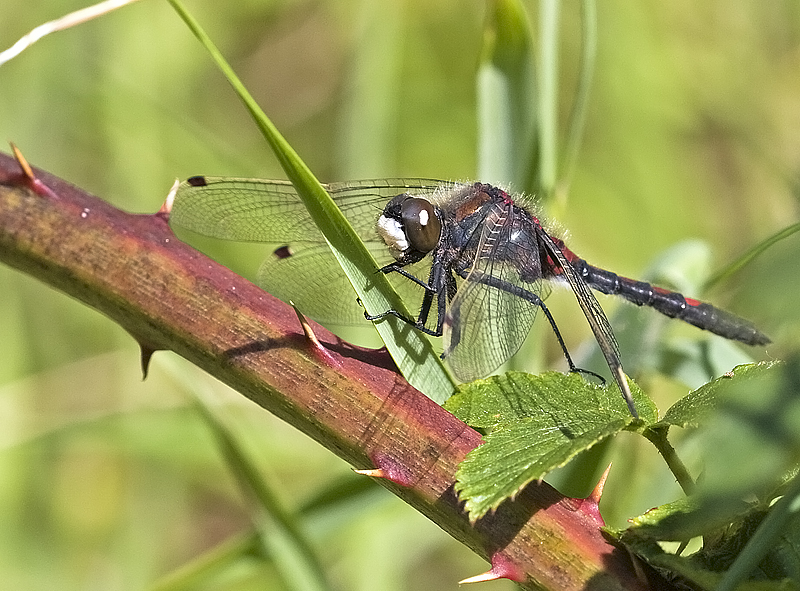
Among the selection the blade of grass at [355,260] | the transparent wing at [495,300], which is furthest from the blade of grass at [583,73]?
the blade of grass at [355,260]

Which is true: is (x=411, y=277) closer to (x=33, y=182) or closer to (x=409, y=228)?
(x=409, y=228)

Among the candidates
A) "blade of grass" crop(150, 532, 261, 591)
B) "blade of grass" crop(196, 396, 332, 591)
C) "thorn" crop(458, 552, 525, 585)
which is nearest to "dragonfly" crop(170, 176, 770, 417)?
"blade of grass" crop(196, 396, 332, 591)

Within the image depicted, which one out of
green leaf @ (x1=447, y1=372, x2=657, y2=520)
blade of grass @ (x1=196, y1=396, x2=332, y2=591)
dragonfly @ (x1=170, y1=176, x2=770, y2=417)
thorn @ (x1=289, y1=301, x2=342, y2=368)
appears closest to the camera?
green leaf @ (x1=447, y1=372, x2=657, y2=520)

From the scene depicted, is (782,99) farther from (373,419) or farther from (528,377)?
(373,419)

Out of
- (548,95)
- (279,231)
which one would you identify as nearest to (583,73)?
(548,95)

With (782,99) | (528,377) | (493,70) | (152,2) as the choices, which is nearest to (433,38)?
(152,2)

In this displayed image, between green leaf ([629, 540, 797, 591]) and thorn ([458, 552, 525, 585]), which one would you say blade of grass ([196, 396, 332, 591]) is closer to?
thorn ([458, 552, 525, 585])

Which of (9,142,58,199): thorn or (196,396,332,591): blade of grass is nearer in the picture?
(9,142,58,199): thorn
